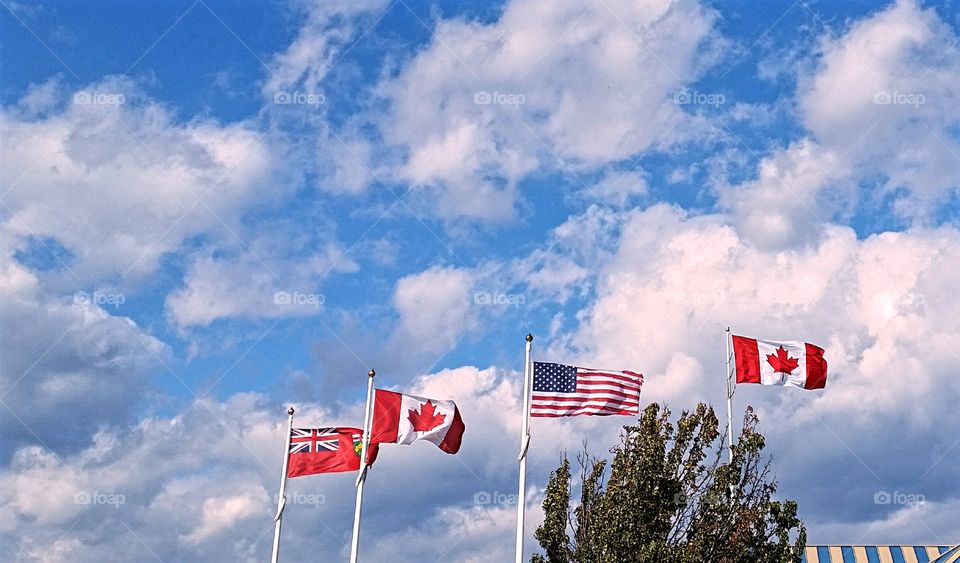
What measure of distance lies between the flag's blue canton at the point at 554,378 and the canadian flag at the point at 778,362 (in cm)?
758

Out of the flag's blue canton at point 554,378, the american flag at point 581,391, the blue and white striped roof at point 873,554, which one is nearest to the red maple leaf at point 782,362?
the american flag at point 581,391

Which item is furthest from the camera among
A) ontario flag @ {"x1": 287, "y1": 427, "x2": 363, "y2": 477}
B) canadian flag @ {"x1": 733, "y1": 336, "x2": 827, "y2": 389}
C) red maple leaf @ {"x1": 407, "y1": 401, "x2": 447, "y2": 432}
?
canadian flag @ {"x1": 733, "y1": 336, "x2": 827, "y2": 389}

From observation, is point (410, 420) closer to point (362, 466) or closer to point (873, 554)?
point (362, 466)

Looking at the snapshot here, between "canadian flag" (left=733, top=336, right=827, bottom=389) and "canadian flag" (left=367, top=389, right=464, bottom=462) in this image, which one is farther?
"canadian flag" (left=733, top=336, right=827, bottom=389)

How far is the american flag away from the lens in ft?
79.8

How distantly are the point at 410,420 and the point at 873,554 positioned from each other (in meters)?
37.5

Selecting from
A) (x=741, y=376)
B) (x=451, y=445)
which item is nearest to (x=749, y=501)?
(x=741, y=376)

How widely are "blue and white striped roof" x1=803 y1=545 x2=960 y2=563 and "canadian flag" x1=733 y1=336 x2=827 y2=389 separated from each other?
25.7m

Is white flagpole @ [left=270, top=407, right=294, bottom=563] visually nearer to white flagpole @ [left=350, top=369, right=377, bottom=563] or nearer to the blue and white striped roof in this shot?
white flagpole @ [left=350, top=369, right=377, bottom=563]

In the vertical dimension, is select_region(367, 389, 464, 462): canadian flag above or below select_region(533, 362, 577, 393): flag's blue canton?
below

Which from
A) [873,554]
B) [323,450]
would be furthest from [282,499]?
[873,554]

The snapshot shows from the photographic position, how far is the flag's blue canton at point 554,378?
Answer: 24.6m

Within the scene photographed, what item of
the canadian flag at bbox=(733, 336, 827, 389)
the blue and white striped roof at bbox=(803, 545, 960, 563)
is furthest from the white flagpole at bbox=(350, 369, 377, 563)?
the blue and white striped roof at bbox=(803, 545, 960, 563)

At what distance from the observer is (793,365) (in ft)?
100
